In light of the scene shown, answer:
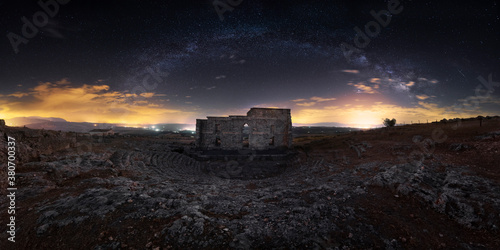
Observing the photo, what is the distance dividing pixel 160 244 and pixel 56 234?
9.85ft

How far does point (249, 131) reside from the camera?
2766 cm

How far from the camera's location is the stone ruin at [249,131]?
27.6 metres

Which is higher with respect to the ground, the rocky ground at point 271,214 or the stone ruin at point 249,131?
the stone ruin at point 249,131

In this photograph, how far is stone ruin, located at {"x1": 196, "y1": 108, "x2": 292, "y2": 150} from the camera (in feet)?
90.6

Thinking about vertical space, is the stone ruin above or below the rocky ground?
above

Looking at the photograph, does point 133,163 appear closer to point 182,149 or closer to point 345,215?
point 182,149

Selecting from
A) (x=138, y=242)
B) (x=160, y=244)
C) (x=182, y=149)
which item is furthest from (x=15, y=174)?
(x=182, y=149)

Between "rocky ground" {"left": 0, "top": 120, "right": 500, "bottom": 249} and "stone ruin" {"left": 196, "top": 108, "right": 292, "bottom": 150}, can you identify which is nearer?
"rocky ground" {"left": 0, "top": 120, "right": 500, "bottom": 249}

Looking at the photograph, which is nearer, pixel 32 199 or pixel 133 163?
pixel 32 199

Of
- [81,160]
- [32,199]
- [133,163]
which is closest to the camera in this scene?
[32,199]

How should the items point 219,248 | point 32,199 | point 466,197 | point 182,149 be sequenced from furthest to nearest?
point 182,149
point 32,199
point 466,197
point 219,248

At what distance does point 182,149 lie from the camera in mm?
26391

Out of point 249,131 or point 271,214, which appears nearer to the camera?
point 271,214

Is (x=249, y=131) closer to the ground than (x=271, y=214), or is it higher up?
higher up
